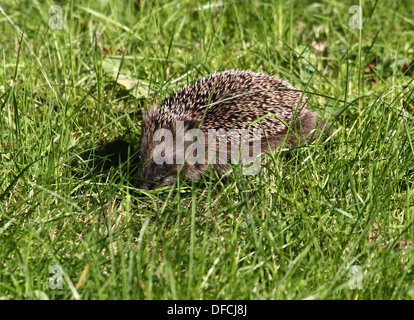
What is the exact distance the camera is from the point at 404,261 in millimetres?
3256

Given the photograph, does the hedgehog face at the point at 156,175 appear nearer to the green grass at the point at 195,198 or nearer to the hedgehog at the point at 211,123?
the hedgehog at the point at 211,123

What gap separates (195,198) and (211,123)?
4.26 ft

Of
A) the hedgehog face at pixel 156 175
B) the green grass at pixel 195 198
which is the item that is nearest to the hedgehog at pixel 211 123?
the hedgehog face at pixel 156 175

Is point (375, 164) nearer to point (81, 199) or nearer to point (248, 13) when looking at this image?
point (81, 199)

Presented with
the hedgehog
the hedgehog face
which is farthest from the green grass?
the hedgehog

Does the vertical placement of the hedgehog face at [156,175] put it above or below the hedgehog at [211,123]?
below

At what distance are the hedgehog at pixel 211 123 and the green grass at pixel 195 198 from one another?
0.33m

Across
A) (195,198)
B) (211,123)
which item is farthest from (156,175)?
(195,198)

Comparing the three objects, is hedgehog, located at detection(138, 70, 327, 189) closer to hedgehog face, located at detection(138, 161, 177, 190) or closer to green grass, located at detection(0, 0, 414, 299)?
hedgehog face, located at detection(138, 161, 177, 190)

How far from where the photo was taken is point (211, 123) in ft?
16.2

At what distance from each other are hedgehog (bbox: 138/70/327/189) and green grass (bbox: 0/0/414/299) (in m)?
0.33

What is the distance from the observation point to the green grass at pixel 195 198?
10.3 ft

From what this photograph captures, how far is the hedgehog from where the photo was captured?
4.84m

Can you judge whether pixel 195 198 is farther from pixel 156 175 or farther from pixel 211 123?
pixel 211 123
